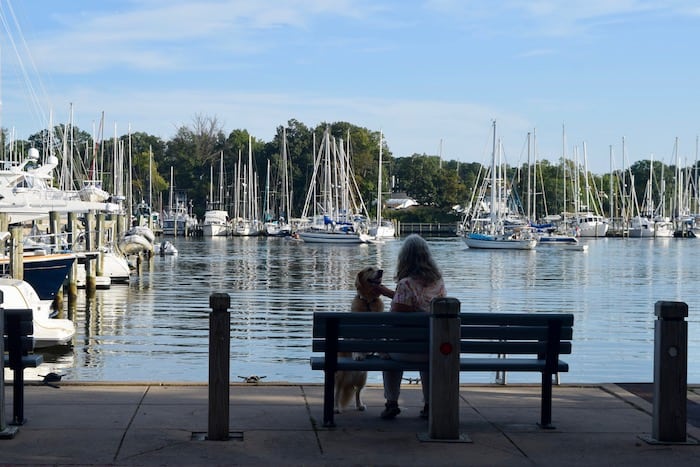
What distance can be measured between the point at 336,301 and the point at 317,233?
66.3 metres

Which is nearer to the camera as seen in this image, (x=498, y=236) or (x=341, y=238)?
(x=498, y=236)

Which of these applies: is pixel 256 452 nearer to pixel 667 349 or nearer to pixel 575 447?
pixel 575 447

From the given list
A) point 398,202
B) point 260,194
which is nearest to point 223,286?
point 260,194

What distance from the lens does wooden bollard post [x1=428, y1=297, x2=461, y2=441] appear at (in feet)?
28.1

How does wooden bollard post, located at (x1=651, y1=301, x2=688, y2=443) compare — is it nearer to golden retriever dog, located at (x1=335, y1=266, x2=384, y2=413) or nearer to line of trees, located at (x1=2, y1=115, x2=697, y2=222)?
golden retriever dog, located at (x1=335, y1=266, x2=384, y2=413)

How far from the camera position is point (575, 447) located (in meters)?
8.52

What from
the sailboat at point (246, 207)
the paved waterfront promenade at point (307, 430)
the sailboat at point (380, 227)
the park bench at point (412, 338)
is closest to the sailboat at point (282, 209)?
the sailboat at point (246, 207)

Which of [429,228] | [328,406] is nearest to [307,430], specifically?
[328,406]

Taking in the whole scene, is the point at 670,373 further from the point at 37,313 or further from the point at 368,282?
the point at 37,313

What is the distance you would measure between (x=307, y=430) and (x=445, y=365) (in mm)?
1359

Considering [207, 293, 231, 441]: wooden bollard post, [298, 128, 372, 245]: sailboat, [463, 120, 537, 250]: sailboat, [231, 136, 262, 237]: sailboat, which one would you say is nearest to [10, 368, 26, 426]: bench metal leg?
[207, 293, 231, 441]: wooden bollard post

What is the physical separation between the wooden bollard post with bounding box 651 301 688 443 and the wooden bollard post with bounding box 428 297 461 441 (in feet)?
5.44

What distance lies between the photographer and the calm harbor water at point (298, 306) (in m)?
20.3

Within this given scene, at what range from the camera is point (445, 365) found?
8555 mm
